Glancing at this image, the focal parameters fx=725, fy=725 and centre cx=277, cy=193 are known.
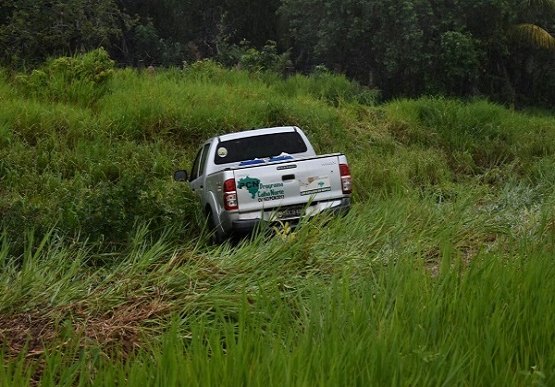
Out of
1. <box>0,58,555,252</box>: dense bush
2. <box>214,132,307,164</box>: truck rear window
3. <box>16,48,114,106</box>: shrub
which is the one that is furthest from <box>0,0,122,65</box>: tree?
<box>214,132,307,164</box>: truck rear window

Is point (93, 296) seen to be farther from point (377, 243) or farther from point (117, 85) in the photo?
point (117, 85)

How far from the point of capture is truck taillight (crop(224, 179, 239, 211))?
8.10 meters

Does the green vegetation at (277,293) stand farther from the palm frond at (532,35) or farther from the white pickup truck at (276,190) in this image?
the palm frond at (532,35)

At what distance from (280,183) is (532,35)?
21363 millimetres

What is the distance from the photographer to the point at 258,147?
10.3m

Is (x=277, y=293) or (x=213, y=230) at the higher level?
(x=277, y=293)

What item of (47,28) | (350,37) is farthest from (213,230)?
(350,37)

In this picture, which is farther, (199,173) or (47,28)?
(47,28)

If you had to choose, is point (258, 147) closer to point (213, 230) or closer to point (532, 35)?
point (213, 230)

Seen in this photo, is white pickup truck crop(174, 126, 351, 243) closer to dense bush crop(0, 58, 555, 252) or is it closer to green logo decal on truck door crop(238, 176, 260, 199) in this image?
green logo decal on truck door crop(238, 176, 260, 199)

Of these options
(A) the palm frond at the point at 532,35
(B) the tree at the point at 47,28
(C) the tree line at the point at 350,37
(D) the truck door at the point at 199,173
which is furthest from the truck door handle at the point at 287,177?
(A) the palm frond at the point at 532,35

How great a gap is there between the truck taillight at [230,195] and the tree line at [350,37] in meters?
13.0

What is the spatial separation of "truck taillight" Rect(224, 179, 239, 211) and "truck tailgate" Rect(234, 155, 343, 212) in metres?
0.05

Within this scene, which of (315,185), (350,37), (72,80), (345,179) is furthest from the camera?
(350,37)
